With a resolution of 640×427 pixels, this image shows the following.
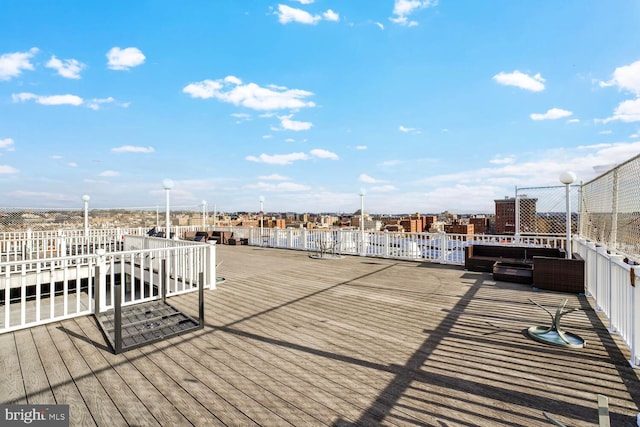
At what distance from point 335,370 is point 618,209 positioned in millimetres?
4038

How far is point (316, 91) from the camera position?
45.3ft

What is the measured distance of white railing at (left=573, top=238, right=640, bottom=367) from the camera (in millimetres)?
2344

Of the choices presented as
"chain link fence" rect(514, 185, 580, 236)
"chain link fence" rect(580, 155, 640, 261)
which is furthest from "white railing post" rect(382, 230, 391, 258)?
"chain link fence" rect(580, 155, 640, 261)

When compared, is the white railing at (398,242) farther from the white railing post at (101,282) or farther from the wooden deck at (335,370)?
the white railing post at (101,282)

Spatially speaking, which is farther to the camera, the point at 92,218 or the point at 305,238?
the point at 92,218

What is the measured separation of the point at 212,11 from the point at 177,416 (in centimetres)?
1204

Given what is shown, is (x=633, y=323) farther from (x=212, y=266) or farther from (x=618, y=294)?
(x=212, y=266)

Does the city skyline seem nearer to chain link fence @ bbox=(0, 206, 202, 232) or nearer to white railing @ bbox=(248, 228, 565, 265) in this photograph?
chain link fence @ bbox=(0, 206, 202, 232)

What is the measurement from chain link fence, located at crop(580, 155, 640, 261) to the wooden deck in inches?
40.1

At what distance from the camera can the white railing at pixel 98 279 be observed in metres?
3.30

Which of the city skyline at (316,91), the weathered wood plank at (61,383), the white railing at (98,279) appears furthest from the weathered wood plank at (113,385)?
the city skyline at (316,91)

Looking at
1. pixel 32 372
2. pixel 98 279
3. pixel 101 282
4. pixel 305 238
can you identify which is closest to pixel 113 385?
pixel 32 372

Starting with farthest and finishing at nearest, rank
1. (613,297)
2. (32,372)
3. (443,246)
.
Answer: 1. (443,246)
2. (613,297)
3. (32,372)

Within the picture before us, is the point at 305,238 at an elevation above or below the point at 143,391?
above
